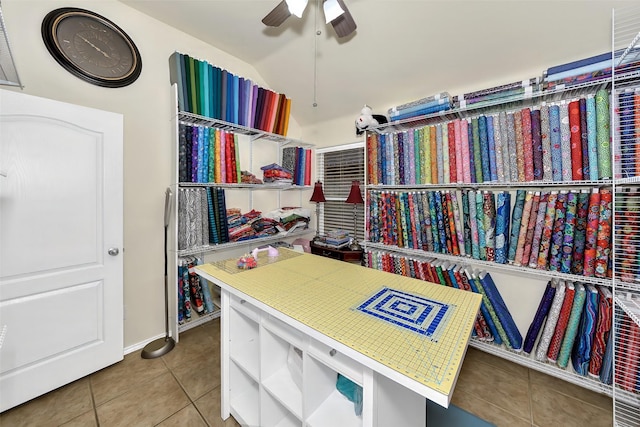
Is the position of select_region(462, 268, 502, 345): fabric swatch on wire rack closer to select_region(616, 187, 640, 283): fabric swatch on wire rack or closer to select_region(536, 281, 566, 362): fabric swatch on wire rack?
select_region(536, 281, 566, 362): fabric swatch on wire rack

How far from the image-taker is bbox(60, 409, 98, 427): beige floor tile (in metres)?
1.37

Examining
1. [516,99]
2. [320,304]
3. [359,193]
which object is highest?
[516,99]

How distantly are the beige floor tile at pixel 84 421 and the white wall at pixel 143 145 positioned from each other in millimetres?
611

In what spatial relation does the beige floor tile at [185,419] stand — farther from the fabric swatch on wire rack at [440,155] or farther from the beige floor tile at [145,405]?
the fabric swatch on wire rack at [440,155]

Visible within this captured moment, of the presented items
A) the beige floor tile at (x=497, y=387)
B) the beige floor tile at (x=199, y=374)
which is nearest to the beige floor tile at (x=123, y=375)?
the beige floor tile at (x=199, y=374)

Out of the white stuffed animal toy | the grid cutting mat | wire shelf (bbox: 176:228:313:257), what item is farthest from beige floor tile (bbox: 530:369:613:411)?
wire shelf (bbox: 176:228:313:257)

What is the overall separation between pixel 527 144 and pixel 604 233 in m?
0.68

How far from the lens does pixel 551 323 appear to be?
161 cm

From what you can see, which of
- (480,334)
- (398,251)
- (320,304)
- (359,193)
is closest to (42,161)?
(320,304)

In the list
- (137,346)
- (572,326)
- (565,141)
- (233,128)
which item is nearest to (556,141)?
(565,141)

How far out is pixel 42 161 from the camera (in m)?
1.52

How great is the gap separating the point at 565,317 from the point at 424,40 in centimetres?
219

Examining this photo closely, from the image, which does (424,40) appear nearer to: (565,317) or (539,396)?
(565,317)

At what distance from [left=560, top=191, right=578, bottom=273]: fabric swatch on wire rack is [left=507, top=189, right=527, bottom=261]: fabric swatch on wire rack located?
227mm
